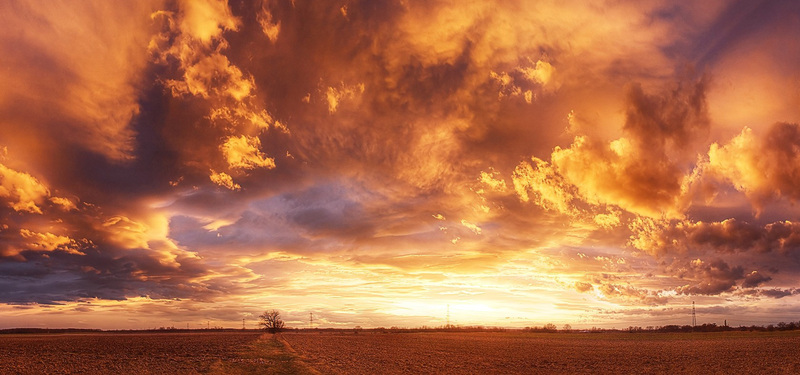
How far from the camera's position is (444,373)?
33219mm

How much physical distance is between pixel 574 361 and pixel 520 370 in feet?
37.2

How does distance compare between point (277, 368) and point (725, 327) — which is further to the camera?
point (725, 327)

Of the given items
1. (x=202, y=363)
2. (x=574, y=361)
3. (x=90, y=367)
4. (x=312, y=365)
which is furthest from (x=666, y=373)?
(x=90, y=367)

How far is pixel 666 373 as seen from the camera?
33969 millimetres

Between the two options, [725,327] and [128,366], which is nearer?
[128,366]

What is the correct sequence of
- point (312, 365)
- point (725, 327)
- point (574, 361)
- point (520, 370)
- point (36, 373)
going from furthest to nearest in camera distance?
point (725, 327) < point (574, 361) < point (312, 365) < point (520, 370) < point (36, 373)

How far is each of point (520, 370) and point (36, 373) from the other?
3644cm

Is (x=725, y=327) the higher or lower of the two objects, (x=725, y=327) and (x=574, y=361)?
the lower

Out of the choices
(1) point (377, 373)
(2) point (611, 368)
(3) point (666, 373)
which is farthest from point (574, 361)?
(1) point (377, 373)

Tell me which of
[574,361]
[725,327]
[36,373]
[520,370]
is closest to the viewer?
[36,373]

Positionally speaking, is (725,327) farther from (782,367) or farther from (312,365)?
(312,365)

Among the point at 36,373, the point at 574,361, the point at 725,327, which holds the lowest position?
the point at 725,327

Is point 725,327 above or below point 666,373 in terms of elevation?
below

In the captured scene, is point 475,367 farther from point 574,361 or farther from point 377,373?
point 574,361
